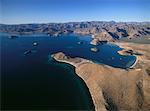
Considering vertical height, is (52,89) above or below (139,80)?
below

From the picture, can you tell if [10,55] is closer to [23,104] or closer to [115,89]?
[23,104]

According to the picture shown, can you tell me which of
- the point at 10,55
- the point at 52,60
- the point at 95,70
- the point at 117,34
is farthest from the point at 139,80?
the point at 117,34

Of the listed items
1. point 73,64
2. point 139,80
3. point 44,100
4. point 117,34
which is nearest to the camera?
point 44,100

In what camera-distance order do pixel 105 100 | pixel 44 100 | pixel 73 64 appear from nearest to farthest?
pixel 105 100 < pixel 44 100 < pixel 73 64

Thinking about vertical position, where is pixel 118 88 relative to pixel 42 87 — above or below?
above

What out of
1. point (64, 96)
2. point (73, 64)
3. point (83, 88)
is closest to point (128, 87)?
point (83, 88)

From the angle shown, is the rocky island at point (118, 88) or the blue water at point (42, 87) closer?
the rocky island at point (118, 88)

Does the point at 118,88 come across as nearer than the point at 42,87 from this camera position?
Yes

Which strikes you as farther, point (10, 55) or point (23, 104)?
point (10, 55)

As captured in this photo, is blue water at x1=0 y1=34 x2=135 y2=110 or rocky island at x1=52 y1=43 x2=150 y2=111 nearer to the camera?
rocky island at x1=52 y1=43 x2=150 y2=111
